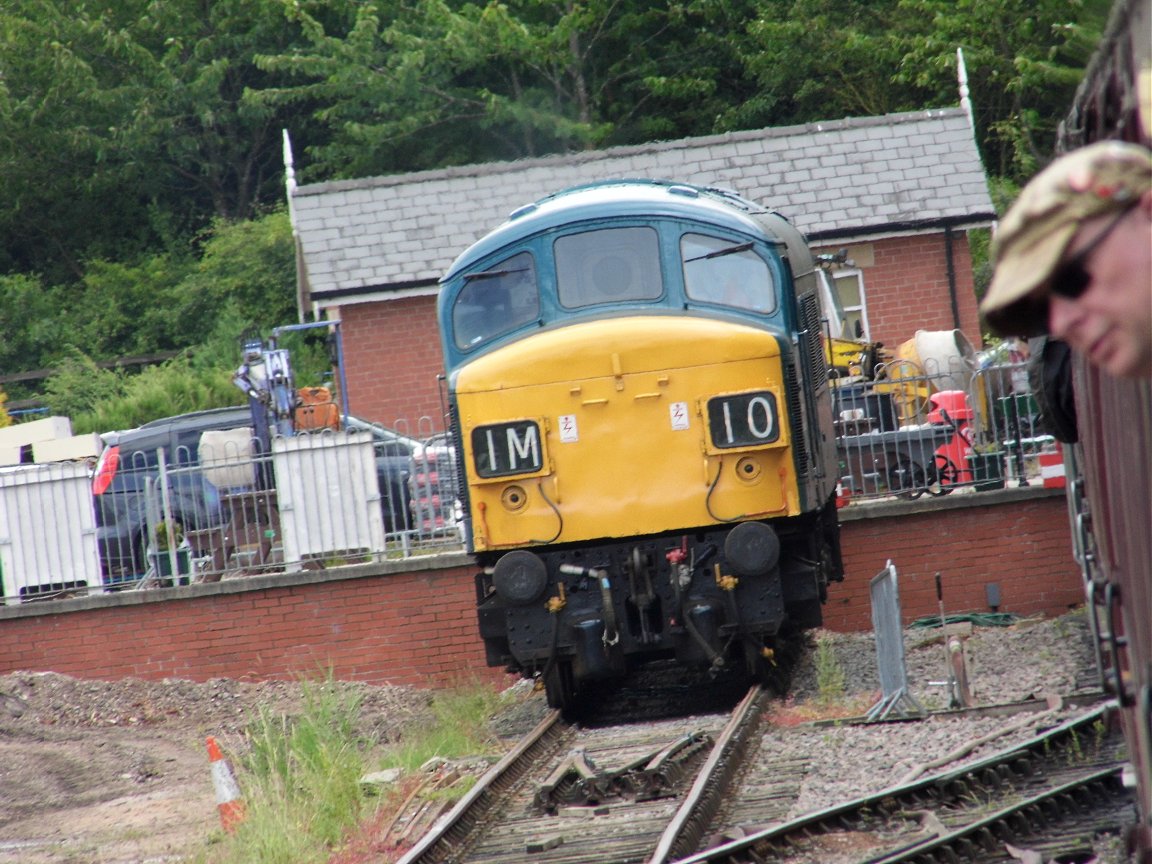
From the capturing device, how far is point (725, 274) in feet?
34.5

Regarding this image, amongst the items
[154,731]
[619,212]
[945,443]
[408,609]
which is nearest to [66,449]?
[154,731]

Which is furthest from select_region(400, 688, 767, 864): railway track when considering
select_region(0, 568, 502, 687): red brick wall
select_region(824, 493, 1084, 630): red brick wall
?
select_region(824, 493, 1084, 630): red brick wall

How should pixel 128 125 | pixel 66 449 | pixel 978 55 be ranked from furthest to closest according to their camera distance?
pixel 128 125 < pixel 978 55 < pixel 66 449

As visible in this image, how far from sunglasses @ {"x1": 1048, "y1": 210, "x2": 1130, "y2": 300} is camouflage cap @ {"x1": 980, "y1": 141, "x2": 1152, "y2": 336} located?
0.05 ft

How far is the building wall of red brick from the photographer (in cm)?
2233

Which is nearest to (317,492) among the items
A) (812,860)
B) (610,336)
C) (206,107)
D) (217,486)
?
(217,486)

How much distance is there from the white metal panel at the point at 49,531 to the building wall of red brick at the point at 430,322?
27.3ft

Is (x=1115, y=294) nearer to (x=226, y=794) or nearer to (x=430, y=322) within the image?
(x=226, y=794)

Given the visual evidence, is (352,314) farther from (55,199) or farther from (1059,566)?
(55,199)

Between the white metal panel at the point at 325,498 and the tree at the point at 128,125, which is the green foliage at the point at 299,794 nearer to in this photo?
the white metal panel at the point at 325,498

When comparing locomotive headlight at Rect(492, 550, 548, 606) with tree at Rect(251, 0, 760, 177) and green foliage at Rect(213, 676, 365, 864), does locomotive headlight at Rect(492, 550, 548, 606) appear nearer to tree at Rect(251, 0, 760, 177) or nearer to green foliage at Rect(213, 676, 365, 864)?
green foliage at Rect(213, 676, 365, 864)

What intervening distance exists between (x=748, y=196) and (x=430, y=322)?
5.07 meters

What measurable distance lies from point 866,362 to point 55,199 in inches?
1163

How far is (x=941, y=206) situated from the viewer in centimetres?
2234
